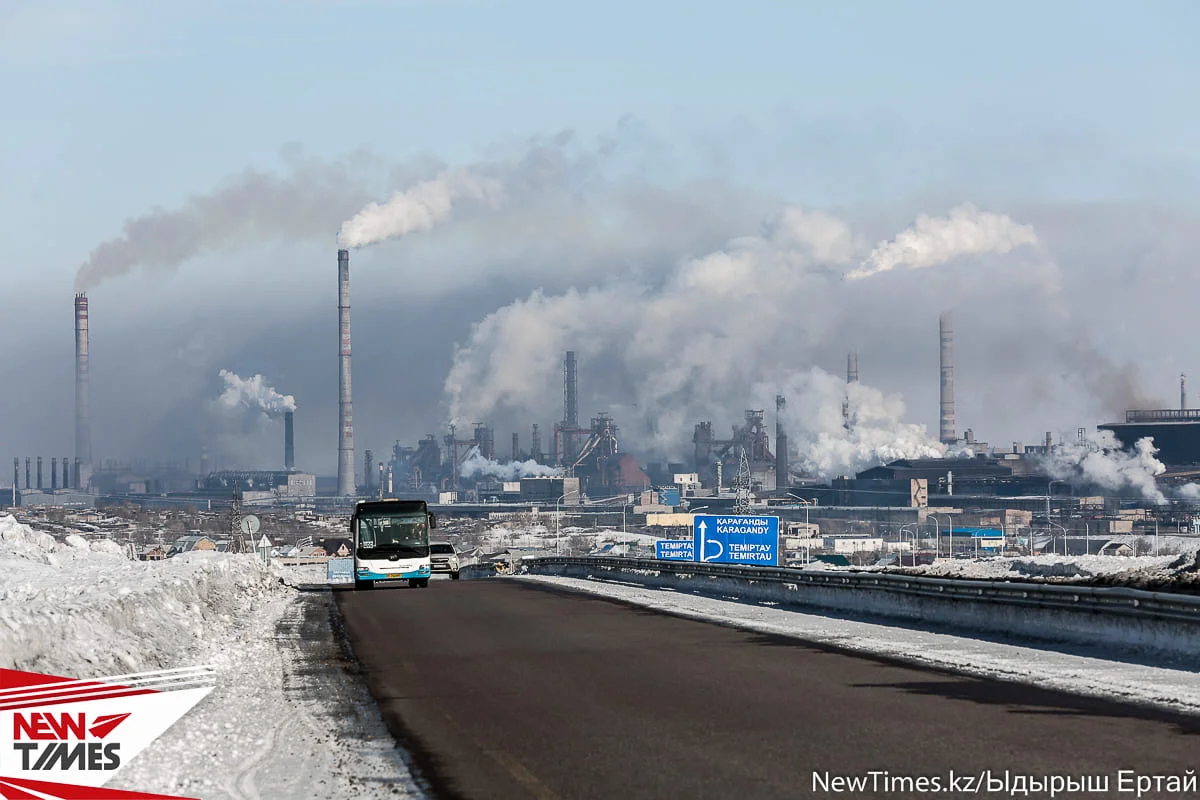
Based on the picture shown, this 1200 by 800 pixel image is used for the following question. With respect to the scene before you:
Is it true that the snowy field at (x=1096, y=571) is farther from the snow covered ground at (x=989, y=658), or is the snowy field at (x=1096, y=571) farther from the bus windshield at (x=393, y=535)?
the bus windshield at (x=393, y=535)

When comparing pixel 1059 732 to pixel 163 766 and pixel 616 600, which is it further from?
pixel 616 600

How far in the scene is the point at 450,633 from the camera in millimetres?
29516

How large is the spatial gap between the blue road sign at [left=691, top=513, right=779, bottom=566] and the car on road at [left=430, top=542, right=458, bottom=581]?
52.1 ft

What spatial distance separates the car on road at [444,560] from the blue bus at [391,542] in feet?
52.8

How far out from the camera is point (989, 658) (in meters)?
23.0

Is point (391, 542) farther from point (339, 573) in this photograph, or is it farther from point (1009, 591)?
point (339, 573)

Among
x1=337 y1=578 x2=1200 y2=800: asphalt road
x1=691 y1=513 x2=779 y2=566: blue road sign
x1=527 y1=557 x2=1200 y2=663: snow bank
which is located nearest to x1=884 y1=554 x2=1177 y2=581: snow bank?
x1=691 y1=513 x2=779 y2=566: blue road sign

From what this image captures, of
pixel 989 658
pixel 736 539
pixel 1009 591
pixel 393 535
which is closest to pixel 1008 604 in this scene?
pixel 1009 591

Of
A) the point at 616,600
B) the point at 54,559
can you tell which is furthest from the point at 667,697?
the point at 54,559

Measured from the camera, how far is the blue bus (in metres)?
54.1

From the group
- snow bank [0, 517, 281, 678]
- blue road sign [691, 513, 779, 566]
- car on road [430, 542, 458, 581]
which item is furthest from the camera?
car on road [430, 542, 458, 581]

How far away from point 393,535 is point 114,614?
30.3m

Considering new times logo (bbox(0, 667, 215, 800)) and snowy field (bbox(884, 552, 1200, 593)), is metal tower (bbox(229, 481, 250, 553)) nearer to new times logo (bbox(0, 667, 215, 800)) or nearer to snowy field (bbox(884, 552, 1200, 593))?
snowy field (bbox(884, 552, 1200, 593))

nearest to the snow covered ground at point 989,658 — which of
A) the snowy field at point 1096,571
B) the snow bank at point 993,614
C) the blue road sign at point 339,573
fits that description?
the snow bank at point 993,614
